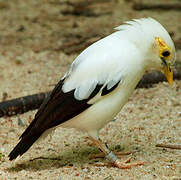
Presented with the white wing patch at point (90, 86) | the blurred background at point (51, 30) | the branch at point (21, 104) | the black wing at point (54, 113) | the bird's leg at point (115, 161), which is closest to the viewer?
the white wing patch at point (90, 86)

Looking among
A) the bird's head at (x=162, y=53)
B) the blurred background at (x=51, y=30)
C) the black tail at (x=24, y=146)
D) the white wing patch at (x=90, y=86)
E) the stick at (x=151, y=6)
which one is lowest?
the blurred background at (x=51, y=30)

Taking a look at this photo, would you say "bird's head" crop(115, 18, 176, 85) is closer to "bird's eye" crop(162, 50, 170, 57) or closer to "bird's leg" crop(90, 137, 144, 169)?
"bird's eye" crop(162, 50, 170, 57)

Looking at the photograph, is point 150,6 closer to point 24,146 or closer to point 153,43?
point 153,43

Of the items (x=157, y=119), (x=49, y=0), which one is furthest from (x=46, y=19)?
(x=157, y=119)

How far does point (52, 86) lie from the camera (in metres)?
6.20

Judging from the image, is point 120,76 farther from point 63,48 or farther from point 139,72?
point 63,48

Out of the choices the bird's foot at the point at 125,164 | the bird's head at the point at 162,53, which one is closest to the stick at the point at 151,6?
the bird's head at the point at 162,53

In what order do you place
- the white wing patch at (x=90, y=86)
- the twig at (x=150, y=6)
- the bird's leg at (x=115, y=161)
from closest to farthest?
1. the white wing patch at (x=90, y=86)
2. the bird's leg at (x=115, y=161)
3. the twig at (x=150, y=6)

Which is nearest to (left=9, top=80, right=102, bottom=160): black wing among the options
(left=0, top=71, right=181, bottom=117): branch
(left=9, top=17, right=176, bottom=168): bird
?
(left=9, top=17, right=176, bottom=168): bird

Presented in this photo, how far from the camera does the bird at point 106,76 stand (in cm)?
376

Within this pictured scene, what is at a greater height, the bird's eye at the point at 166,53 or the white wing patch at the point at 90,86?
the bird's eye at the point at 166,53

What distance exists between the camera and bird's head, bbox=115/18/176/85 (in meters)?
3.82

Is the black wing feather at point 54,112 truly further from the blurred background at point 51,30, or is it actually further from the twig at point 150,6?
the twig at point 150,6

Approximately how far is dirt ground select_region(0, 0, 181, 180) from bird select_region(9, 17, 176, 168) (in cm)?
39
